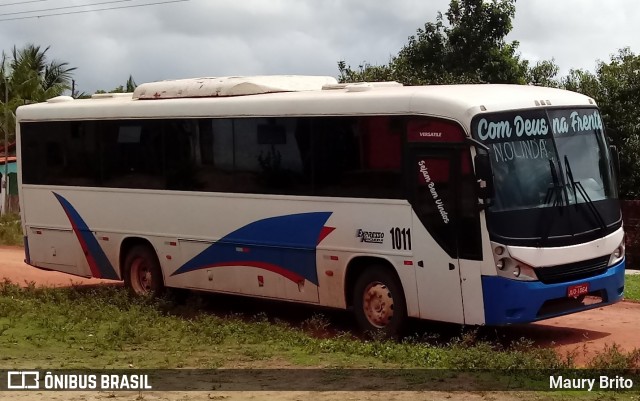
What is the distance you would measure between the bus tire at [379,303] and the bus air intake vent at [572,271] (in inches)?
69.2

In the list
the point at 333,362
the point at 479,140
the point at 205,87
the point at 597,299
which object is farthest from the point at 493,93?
the point at 205,87

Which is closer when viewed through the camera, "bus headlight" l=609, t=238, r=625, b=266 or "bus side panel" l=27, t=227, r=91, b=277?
"bus headlight" l=609, t=238, r=625, b=266

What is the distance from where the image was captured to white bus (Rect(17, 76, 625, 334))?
43.8 feet

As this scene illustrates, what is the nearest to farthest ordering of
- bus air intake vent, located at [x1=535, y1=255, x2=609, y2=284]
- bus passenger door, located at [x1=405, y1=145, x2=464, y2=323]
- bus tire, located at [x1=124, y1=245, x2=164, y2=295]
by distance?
bus air intake vent, located at [x1=535, y1=255, x2=609, y2=284] → bus passenger door, located at [x1=405, y1=145, x2=464, y2=323] → bus tire, located at [x1=124, y1=245, x2=164, y2=295]

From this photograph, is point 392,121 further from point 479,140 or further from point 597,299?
point 597,299

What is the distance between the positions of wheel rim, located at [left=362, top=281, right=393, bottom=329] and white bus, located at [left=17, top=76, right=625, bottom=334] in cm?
2

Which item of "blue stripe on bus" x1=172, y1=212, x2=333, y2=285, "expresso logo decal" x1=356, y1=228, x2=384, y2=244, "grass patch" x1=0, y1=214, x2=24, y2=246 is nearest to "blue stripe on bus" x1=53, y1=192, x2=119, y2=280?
"blue stripe on bus" x1=172, y1=212, x2=333, y2=285

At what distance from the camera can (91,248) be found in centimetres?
1897

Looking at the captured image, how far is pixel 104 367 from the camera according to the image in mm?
12117

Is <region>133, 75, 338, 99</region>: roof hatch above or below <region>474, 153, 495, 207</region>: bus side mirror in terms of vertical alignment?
above

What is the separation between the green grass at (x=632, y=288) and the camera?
61.1 ft

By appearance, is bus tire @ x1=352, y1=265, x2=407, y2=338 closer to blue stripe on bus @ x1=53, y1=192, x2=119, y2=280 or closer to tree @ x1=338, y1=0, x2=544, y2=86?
blue stripe on bus @ x1=53, y1=192, x2=119, y2=280

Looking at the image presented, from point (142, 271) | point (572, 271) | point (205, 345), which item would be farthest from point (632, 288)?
point (205, 345)

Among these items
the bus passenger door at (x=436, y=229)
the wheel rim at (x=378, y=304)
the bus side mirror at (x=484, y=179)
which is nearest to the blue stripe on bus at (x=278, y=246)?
the wheel rim at (x=378, y=304)
